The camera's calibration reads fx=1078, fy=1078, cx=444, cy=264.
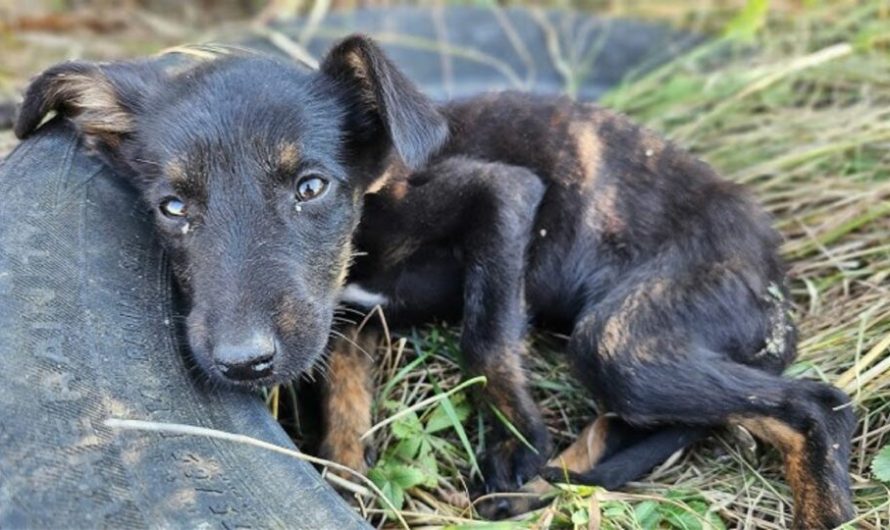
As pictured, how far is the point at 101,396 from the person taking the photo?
2770mm

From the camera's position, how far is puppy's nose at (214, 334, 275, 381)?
3000 mm

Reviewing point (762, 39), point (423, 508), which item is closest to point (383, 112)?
point (423, 508)

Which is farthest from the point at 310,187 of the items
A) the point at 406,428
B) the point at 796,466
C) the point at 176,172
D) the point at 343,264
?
the point at 796,466

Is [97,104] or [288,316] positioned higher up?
[97,104]

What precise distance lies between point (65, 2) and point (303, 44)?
9.03 ft

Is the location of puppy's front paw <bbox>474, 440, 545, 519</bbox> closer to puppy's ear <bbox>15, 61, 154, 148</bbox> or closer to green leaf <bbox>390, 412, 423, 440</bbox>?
green leaf <bbox>390, 412, 423, 440</bbox>

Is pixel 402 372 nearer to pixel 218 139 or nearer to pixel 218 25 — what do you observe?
pixel 218 139

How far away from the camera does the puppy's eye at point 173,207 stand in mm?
3398

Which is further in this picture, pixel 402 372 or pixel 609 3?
pixel 609 3

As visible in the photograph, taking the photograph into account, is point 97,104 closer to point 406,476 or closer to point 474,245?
point 474,245

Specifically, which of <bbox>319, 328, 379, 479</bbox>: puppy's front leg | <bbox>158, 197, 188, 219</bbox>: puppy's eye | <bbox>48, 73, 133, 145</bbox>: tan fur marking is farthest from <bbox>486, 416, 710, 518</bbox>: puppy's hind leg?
<bbox>48, 73, 133, 145</bbox>: tan fur marking

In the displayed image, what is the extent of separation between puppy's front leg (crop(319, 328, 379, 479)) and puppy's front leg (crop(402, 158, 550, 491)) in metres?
0.43

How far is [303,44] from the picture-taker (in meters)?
6.90

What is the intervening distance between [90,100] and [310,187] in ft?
2.77
